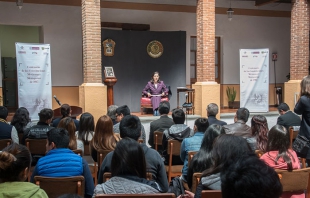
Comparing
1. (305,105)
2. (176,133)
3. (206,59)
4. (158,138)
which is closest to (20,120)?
→ (158,138)

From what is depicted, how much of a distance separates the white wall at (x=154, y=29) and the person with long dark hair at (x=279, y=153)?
879cm

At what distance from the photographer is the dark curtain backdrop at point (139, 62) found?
11391 millimetres

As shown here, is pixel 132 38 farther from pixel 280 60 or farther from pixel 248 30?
pixel 280 60

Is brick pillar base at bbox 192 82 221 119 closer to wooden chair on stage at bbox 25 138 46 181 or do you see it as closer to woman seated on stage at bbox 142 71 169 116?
woman seated on stage at bbox 142 71 169 116

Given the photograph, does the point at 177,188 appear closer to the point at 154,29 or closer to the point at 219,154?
the point at 219,154

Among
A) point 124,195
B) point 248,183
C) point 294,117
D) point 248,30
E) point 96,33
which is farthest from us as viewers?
point 248,30

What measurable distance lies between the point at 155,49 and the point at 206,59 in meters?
2.76

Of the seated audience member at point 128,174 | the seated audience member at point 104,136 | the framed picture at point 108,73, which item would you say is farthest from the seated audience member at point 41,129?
the framed picture at point 108,73

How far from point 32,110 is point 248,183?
23.1 ft

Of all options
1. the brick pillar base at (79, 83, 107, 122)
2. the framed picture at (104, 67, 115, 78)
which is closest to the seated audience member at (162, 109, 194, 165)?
the brick pillar base at (79, 83, 107, 122)

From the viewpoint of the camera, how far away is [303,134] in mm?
4074

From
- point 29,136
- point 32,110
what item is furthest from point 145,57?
point 29,136

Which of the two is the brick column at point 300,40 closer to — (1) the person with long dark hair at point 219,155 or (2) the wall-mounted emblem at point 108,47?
(2) the wall-mounted emblem at point 108,47

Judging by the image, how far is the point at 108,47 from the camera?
1105cm
